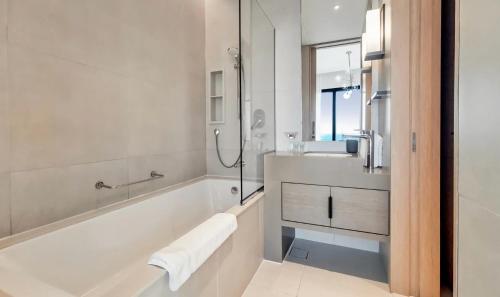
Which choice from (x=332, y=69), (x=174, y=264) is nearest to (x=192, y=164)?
(x=174, y=264)

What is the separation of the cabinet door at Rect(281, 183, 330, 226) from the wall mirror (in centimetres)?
67

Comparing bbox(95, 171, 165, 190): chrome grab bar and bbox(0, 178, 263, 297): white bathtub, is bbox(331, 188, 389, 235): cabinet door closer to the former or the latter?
bbox(0, 178, 263, 297): white bathtub

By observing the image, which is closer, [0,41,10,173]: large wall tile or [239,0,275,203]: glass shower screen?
[0,41,10,173]: large wall tile

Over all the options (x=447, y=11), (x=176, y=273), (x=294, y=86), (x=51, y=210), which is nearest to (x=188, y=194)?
(x=51, y=210)

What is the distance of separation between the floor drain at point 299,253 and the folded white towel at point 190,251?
3.63 ft

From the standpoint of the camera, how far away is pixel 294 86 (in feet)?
8.02

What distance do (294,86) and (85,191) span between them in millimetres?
2020

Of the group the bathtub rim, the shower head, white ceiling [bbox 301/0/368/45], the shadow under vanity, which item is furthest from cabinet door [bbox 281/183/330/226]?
white ceiling [bbox 301/0/368/45]

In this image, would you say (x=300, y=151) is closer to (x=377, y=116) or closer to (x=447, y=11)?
(x=377, y=116)

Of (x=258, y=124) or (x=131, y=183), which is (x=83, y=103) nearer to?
(x=131, y=183)

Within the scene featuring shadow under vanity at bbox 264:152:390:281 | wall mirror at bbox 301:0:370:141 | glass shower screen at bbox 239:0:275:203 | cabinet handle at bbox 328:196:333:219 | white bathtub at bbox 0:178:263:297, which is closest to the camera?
white bathtub at bbox 0:178:263:297

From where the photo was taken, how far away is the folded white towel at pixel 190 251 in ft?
2.89

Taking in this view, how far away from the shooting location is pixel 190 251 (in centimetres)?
Result: 97

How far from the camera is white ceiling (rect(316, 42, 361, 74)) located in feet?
7.33
